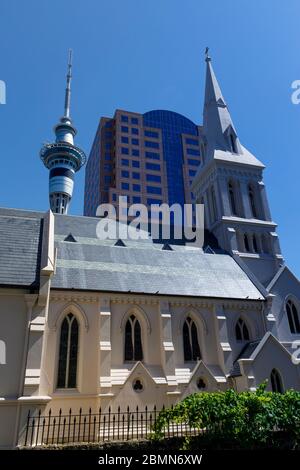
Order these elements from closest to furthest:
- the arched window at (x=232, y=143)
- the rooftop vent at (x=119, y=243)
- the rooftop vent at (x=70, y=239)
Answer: the rooftop vent at (x=70, y=239) < the rooftop vent at (x=119, y=243) < the arched window at (x=232, y=143)

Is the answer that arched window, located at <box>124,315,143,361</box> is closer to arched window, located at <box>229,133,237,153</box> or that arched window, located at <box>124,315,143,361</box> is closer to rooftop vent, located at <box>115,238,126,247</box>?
rooftop vent, located at <box>115,238,126,247</box>

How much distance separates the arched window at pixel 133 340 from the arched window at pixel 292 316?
12312mm

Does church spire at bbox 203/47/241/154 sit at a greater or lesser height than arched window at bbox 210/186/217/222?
greater

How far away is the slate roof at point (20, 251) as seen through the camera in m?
14.6

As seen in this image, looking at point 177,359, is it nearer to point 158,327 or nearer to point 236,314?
point 158,327

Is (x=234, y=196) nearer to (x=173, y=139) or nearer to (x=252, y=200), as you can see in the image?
(x=252, y=200)

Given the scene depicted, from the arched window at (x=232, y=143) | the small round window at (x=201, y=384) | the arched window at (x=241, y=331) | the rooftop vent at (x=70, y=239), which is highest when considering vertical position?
Result: the arched window at (x=232, y=143)

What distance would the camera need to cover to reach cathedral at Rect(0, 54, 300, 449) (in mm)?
14109

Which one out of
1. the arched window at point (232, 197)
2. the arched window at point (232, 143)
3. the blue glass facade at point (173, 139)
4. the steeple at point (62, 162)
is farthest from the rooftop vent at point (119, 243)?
the blue glass facade at point (173, 139)

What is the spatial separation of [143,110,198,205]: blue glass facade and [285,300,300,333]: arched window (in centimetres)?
5683

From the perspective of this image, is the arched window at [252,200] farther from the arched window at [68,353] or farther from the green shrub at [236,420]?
the green shrub at [236,420]

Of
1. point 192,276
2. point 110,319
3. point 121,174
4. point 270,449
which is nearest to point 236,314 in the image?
point 192,276

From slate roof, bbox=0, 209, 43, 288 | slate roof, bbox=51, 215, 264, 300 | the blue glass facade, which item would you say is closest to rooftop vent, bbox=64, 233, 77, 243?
slate roof, bbox=51, 215, 264, 300

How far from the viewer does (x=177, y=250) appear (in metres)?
27.2
